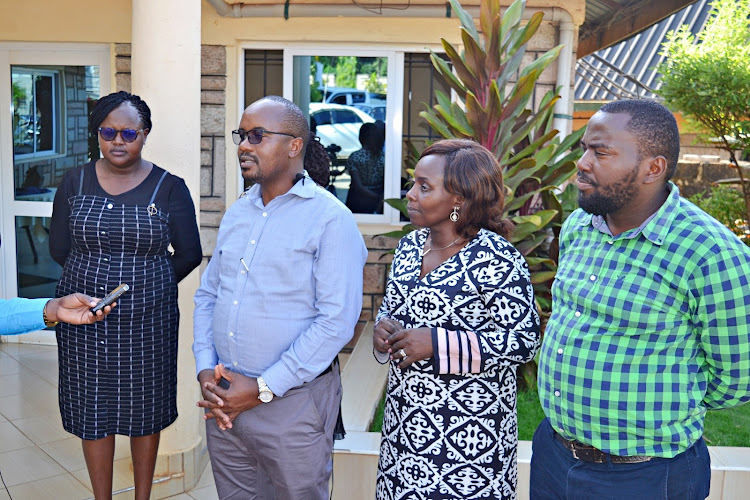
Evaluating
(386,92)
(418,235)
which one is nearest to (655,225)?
(418,235)

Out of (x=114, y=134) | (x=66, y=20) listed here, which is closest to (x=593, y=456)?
(x=114, y=134)

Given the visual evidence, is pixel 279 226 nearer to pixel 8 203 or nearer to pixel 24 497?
pixel 24 497

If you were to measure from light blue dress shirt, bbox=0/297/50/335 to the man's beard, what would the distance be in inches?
69.7

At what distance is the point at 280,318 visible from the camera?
2.41 metres

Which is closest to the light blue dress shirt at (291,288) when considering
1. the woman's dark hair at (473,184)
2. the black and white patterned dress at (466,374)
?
the black and white patterned dress at (466,374)

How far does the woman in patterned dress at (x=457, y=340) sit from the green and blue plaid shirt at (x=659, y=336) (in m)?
0.23

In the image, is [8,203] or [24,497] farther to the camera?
[8,203]

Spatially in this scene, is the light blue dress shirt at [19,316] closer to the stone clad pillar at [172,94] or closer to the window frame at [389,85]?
the stone clad pillar at [172,94]

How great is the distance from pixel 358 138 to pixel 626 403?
4.18 meters

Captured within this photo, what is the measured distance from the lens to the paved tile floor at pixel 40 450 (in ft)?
12.3

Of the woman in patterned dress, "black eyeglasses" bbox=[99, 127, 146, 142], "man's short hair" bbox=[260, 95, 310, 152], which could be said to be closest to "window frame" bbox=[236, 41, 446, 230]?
"black eyeglasses" bbox=[99, 127, 146, 142]

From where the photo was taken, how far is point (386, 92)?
5742mm

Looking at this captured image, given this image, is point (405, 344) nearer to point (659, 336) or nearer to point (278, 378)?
point (278, 378)

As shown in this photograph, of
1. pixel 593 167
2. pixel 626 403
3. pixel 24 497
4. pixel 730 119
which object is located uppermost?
pixel 730 119
